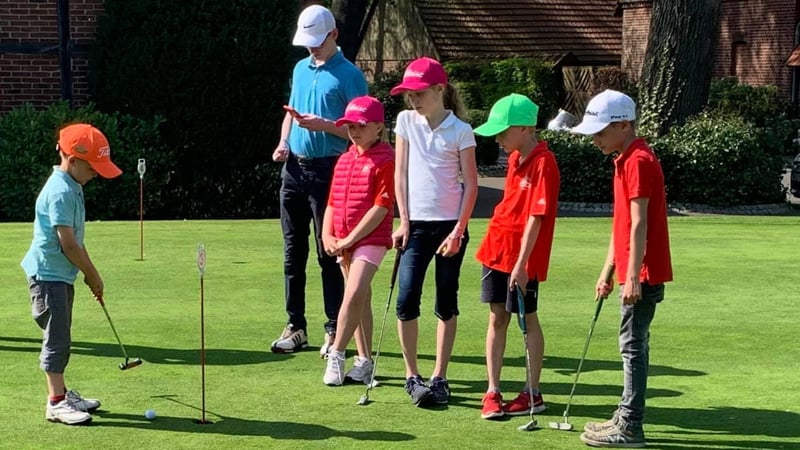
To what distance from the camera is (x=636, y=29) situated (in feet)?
149

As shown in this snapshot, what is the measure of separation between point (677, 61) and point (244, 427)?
1715 cm

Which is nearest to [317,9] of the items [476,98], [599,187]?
[599,187]

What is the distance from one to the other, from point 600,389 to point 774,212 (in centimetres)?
1412

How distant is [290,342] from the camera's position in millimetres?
8148

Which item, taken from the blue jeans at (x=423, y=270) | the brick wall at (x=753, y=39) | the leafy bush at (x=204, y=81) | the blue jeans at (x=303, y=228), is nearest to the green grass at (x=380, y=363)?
the blue jeans at (x=303, y=228)

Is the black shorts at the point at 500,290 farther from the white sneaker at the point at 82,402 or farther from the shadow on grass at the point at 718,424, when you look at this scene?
the white sneaker at the point at 82,402

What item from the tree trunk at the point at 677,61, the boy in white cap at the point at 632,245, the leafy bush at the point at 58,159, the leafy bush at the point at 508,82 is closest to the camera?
the boy in white cap at the point at 632,245

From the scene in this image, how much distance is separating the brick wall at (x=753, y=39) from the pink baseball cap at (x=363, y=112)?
3610 cm

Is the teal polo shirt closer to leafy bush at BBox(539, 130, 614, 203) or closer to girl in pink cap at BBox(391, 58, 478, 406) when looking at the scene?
girl in pink cap at BBox(391, 58, 478, 406)

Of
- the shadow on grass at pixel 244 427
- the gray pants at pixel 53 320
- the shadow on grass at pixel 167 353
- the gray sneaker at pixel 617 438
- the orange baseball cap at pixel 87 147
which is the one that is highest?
the orange baseball cap at pixel 87 147

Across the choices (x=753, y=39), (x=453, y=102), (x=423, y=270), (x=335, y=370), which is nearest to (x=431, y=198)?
(x=423, y=270)

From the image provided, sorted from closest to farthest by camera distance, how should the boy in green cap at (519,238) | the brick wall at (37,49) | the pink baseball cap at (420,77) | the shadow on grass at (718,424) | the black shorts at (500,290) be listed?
1. the shadow on grass at (718,424)
2. the boy in green cap at (519,238)
3. the black shorts at (500,290)
4. the pink baseball cap at (420,77)
5. the brick wall at (37,49)

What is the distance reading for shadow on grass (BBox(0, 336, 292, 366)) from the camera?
7812 millimetres

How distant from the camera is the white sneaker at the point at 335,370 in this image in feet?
23.5
